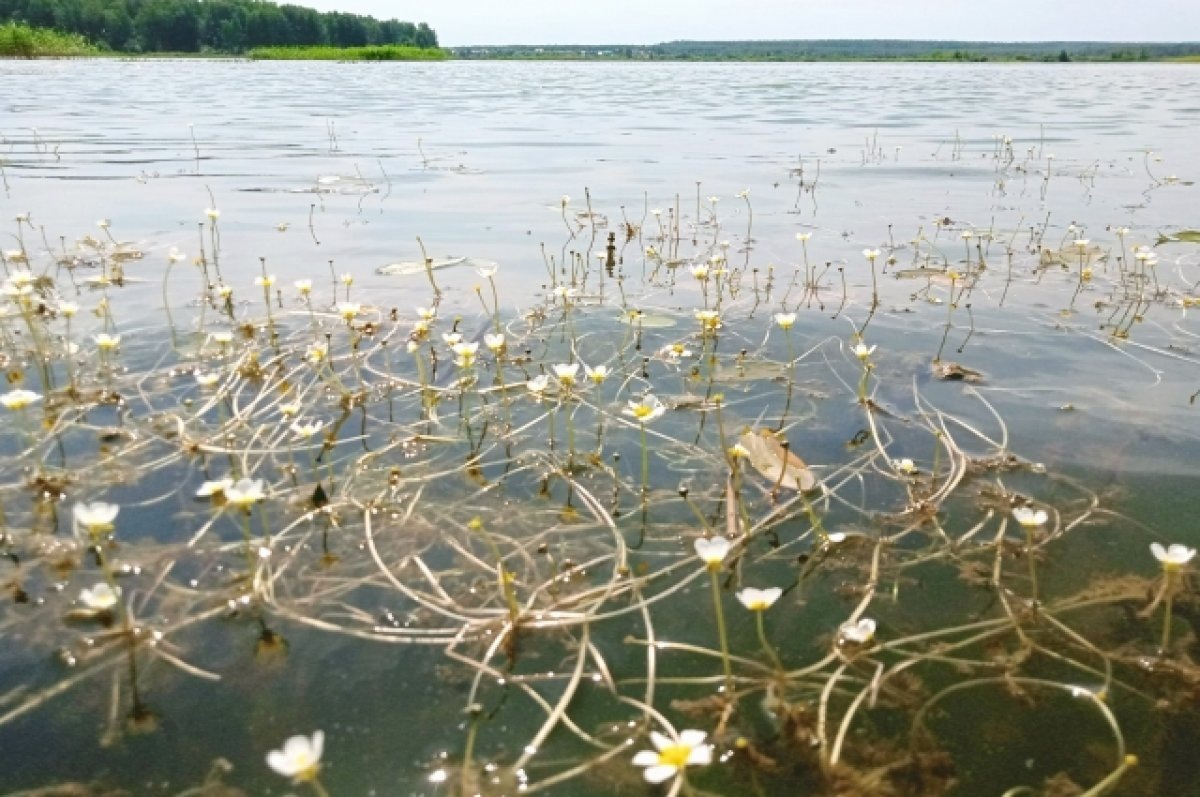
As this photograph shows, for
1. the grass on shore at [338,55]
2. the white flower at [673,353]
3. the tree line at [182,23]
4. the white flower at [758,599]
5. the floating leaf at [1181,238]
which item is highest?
the tree line at [182,23]

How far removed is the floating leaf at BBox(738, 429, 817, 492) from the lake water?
0.06m

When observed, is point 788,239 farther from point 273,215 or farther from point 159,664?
point 159,664

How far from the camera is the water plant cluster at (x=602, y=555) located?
218 cm

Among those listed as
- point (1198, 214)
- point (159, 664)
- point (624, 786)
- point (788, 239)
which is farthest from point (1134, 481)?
point (1198, 214)

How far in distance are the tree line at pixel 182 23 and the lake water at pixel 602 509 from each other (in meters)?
95.4

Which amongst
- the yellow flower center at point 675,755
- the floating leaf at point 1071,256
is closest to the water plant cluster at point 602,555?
the yellow flower center at point 675,755

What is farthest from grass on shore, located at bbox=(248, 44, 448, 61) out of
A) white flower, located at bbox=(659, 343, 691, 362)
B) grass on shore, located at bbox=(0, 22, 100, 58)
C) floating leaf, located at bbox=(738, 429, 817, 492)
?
floating leaf, located at bbox=(738, 429, 817, 492)

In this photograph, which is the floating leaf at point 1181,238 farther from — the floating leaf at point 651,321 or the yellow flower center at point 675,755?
the yellow flower center at point 675,755

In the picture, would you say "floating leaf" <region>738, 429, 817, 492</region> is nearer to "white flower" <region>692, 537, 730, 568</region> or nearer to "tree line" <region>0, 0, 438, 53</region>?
"white flower" <region>692, 537, 730, 568</region>

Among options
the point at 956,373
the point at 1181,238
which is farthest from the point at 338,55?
the point at 956,373

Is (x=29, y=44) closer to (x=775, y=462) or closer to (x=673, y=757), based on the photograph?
(x=775, y=462)

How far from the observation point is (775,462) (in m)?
3.43

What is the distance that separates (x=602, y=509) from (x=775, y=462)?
71 cm

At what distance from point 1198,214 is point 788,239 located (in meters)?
4.17
